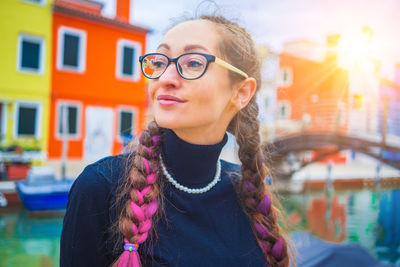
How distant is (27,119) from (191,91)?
10.3 metres

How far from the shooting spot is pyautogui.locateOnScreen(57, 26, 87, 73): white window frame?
1055 cm

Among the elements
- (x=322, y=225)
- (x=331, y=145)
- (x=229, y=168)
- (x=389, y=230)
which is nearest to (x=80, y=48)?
(x=331, y=145)

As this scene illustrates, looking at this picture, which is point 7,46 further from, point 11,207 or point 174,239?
point 174,239

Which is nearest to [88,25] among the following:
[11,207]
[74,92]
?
[74,92]

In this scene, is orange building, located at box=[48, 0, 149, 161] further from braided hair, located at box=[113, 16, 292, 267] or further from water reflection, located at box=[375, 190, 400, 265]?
braided hair, located at box=[113, 16, 292, 267]

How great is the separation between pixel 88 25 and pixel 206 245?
36.7 ft

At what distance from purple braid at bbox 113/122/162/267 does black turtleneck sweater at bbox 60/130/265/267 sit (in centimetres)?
4

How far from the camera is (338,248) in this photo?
1.75 meters

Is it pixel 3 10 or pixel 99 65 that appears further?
pixel 99 65

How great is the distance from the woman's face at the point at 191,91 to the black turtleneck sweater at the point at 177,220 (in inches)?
3.5

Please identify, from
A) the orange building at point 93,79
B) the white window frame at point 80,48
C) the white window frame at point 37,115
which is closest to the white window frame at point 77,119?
the orange building at point 93,79

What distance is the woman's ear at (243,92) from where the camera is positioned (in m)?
1.13

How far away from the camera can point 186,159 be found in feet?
3.45

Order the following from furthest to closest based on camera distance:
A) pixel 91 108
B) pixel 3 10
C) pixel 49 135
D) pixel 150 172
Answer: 1. pixel 91 108
2. pixel 49 135
3. pixel 3 10
4. pixel 150 172
